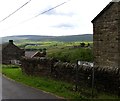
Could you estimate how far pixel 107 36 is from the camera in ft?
79.2

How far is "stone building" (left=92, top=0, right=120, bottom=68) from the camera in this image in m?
Result: 23.1

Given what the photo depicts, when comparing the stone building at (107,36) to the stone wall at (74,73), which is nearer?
the stone wall at (74,73)

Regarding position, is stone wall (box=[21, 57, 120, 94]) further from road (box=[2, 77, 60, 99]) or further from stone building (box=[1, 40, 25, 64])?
stone building (box=[1, 40, 25, 64])

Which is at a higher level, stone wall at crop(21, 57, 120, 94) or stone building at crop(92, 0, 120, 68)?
stone building at crop(92, 0, 120, 68)

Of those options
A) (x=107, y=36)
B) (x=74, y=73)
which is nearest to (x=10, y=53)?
(x=107, y=36)

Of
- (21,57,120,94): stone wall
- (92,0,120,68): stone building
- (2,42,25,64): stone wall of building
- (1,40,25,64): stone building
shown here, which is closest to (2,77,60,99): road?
(21,57,120,94): stone wall

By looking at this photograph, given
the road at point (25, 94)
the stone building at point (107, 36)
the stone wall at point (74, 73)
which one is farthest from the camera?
the stone building at point (107, 36)

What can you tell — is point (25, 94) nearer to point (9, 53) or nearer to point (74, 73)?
point (74, 73)

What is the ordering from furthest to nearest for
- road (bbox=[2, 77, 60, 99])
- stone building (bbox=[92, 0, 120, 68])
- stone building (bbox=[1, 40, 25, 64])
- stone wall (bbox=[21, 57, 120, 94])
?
stone building (bbox=[1, 40, 25, 64])
stone building (bbox=[92, 0, 120, 68])
road (bbox=[2, 77, 60, 99])
stone wall (bbox=[21, 57, 120, 94])

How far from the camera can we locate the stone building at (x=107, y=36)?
23109 mm

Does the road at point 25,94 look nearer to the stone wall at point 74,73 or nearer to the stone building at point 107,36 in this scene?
the stone wall at point 74,73

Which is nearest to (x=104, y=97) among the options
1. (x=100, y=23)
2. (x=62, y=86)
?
(x=62, y=86)

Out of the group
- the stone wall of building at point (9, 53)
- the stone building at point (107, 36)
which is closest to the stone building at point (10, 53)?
the stone wall of building at point (9, 53)

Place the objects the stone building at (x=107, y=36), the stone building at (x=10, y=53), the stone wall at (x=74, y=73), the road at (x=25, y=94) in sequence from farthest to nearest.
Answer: the stone building at (x=10, y=53) → the stone building at (x=107, y=36) → the road at (x=25, y=94) → the stone wall at (x=74, y=73)
